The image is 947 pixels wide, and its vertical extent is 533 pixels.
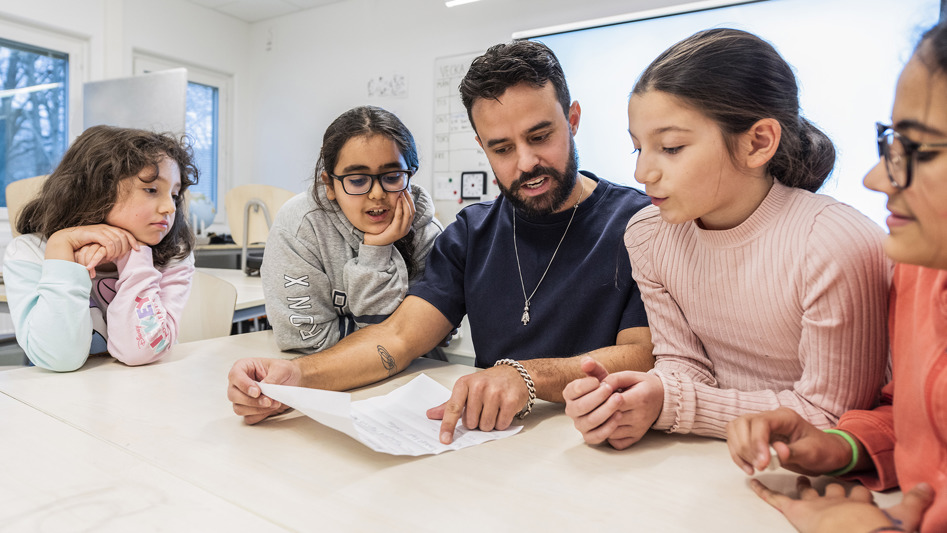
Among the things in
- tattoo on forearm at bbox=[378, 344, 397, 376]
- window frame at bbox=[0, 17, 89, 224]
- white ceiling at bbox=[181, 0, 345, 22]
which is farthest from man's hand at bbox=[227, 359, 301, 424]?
white ceiling at bbox=[181, 0, 345, 22]

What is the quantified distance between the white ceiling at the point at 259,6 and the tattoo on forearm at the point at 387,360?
461 cm

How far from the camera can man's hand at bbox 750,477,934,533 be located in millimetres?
535

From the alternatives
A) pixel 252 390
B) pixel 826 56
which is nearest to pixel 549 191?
pixel 252 390

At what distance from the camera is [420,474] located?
2.27 ft

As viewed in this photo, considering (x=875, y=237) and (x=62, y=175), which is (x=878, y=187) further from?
(x=62, y=175)

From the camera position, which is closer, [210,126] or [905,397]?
[905,397]

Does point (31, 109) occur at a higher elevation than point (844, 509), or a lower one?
higher

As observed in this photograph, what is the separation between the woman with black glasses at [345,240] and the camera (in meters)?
1.39

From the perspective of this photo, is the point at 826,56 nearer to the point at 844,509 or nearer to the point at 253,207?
the point at 844,509

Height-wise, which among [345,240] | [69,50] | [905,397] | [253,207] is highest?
[69,50]

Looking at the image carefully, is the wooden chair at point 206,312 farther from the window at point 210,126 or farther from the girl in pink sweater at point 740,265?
the window at point 210,126

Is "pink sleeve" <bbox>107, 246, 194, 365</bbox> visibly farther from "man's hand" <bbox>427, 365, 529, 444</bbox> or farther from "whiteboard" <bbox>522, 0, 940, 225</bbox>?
"whiteboard" <bbox>522, 0, 940, 225</bbox>

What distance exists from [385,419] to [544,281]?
60 cm

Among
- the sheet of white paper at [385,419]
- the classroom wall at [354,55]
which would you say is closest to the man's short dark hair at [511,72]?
the sheet of white paper at [385,419]
